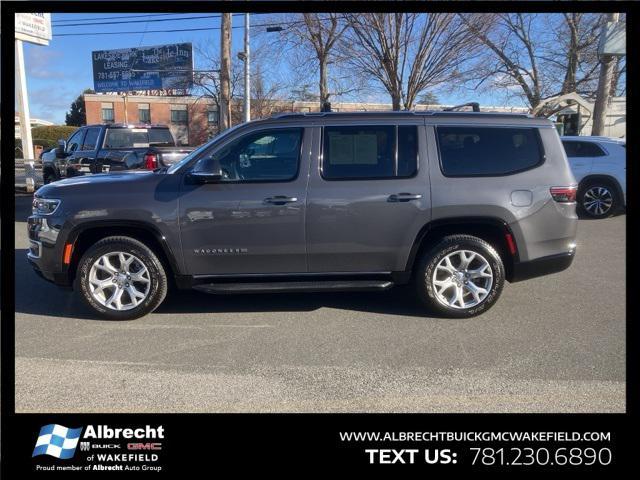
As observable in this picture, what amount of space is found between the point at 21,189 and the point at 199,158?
1389 cm

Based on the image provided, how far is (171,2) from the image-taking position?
3.60 metres

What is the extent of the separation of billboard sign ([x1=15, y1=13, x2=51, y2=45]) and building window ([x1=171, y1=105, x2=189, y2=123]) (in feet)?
120

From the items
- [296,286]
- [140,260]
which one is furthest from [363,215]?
[140,260]

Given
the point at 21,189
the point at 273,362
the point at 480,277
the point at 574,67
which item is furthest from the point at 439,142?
the point at 574,67

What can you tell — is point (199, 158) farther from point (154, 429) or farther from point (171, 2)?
point (154, 429)

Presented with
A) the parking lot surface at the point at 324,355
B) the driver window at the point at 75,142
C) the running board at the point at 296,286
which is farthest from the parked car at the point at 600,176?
the driver window at the point at 75,142

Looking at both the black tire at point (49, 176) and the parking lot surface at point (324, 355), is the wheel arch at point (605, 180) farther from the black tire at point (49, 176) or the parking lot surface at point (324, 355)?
the black tire at point (49, 176)

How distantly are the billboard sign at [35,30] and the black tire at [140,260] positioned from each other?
40.4 ft

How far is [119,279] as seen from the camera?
488cm

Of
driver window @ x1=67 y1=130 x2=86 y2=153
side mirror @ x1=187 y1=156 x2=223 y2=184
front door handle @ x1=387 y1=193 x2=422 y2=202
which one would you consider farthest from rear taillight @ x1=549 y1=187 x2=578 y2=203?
driver window @ x1=67 y1=130 x2=86 y2=153

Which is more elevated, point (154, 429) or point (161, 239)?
point (161, 239)

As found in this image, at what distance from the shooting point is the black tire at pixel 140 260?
4.80 m

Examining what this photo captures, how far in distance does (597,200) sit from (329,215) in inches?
321

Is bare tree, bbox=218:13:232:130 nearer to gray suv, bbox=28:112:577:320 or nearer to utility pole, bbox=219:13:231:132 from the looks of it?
utility pole, bbox=219:13:231:132
